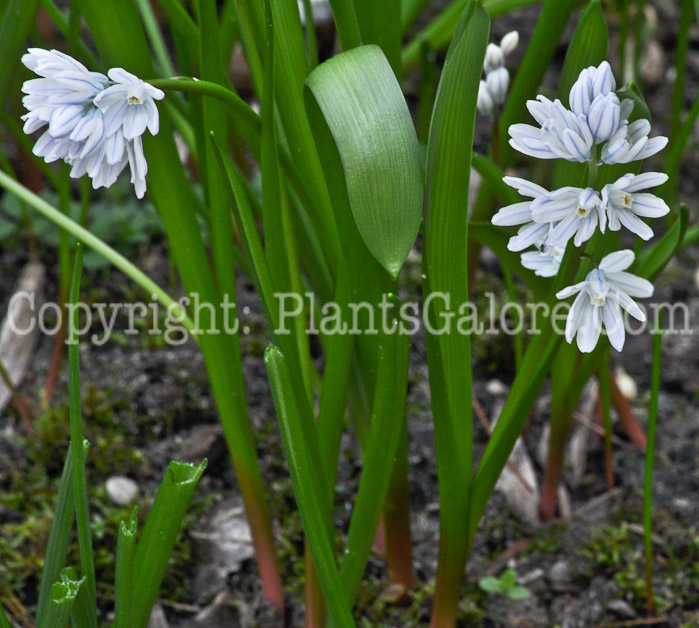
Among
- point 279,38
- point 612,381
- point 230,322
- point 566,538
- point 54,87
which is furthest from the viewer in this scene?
point 612,381

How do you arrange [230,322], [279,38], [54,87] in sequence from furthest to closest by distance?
[230,322] → [279,38] → [54,87]

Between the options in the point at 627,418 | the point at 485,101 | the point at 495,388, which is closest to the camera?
the point at 485,101

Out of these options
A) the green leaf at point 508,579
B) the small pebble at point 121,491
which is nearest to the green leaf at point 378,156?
the green leaf at point 508,579

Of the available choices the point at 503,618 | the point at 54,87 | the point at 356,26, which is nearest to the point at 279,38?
the point at 356,26

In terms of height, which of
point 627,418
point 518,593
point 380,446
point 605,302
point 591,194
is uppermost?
point 591,194

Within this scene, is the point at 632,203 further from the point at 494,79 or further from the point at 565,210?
the point at 494,79

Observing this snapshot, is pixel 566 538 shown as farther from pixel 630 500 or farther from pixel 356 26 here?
pixel 356 26

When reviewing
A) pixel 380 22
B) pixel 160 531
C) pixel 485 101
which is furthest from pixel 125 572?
pixel 485 101

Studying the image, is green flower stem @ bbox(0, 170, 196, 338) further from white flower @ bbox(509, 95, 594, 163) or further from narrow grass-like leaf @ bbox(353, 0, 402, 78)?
white flower @ bbox(509, 95, 594, 163)

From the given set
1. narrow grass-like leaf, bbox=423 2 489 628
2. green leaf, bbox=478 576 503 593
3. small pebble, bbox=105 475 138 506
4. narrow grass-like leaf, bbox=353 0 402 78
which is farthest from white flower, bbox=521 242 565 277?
small pebble, bbox=105 475 138 506
